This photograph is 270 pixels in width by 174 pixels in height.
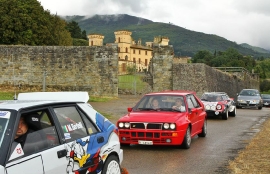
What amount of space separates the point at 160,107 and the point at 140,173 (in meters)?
3.73

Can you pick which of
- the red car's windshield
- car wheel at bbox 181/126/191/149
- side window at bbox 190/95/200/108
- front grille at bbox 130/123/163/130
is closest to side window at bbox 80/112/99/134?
front grille at bbox 130/123/163/130

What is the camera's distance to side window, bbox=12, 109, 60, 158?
4.77 metres

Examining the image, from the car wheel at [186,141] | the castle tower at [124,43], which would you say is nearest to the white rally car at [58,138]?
the car wheel at [186,141]

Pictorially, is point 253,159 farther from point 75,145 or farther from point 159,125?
point 75,145

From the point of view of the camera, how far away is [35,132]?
5070mm

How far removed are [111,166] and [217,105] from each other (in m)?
14.3

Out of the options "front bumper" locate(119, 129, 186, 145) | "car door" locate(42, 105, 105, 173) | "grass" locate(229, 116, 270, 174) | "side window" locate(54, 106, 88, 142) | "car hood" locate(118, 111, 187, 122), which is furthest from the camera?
"car hood" locate(118, 111, 187, 122)

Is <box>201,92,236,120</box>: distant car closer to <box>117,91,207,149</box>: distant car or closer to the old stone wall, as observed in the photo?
<box>117,91,207,149</box>: distant car

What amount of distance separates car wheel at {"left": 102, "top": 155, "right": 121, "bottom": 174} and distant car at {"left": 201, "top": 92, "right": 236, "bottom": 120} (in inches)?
551

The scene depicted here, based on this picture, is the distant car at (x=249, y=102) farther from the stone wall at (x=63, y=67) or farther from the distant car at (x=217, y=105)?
the distant car at (x=217, y=105)

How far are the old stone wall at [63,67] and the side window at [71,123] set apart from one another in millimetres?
26082

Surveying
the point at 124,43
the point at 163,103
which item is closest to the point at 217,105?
the point at 163,103

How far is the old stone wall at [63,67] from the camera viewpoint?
104 feet

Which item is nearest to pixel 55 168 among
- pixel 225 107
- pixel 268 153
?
pixel 268 153
